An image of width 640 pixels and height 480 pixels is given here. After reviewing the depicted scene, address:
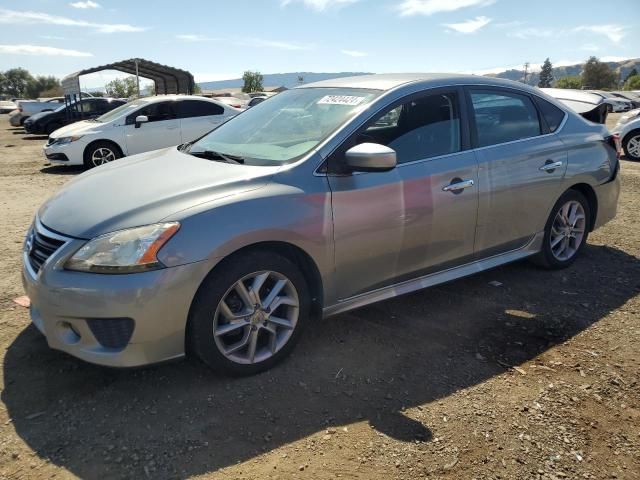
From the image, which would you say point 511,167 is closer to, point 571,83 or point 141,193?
point 141,193

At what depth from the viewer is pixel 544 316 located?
12.6ft

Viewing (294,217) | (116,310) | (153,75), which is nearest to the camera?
(116,310)

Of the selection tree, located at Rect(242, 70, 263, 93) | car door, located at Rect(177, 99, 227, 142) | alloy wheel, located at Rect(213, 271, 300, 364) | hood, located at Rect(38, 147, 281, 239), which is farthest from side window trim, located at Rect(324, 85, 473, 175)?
tree, located at Rect(242, 70, 263, 93)

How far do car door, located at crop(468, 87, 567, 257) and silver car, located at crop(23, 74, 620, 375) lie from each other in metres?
0.01

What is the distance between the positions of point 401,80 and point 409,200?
36.8 inches

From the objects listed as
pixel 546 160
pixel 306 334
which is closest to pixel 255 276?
pixel 306 334

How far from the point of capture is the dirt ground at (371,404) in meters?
2.34

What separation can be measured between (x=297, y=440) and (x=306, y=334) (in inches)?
41.6

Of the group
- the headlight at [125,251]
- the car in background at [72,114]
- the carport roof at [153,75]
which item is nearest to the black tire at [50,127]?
the car in background at [72,114]

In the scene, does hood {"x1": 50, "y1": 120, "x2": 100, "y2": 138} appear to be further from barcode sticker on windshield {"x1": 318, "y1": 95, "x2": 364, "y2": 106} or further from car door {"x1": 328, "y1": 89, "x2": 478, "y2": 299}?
car door {"x1": 328, "y1": 89, "x2": 478, "y2": 299}

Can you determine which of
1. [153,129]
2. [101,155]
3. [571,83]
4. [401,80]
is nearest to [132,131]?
[153,129]

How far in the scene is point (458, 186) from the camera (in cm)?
354

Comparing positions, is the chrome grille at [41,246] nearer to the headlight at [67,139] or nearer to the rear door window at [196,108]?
the headlight at [67,139]

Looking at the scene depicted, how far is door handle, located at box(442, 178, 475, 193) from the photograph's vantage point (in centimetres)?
349
